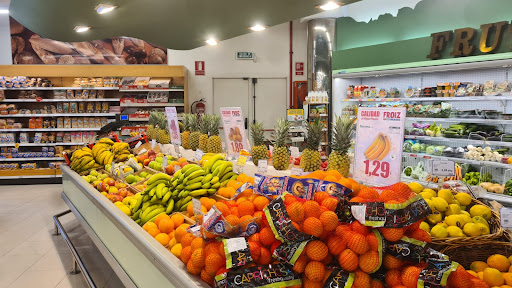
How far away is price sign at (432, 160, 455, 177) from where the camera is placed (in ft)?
7.83

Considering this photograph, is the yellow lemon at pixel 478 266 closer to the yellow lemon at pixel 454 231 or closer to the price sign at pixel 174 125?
the yellow lemon at pixel 454 231

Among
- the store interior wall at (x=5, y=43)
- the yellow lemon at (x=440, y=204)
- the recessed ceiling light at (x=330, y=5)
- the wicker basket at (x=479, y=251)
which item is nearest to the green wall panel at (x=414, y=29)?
the recessed ceiling light at (x=330, y=5)

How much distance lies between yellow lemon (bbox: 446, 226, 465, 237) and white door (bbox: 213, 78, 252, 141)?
30.3ft

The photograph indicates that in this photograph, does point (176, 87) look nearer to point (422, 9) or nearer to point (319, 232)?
point (422, 9)

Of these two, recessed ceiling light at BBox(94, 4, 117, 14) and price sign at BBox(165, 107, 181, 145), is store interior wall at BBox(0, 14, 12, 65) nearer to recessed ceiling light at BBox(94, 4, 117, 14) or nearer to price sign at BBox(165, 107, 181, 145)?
price sign at BBox(165, 107, 181, 145)

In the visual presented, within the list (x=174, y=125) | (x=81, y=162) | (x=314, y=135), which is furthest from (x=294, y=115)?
(x=314, y=135)

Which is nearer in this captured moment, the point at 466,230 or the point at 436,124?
the point at 466,230

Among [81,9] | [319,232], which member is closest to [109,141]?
[81,9]

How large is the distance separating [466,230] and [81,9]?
4.24 m

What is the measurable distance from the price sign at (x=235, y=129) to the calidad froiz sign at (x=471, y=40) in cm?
401

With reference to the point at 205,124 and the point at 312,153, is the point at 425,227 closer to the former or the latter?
the point at 312,153

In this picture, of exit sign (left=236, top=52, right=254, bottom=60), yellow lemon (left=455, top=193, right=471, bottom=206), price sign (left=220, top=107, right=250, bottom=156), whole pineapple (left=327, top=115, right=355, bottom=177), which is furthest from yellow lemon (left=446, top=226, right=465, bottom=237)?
exit sign (left=236, top=52, right=254, bottom=60)

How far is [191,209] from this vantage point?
8.45 feet

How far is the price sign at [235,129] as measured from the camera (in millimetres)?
3928
